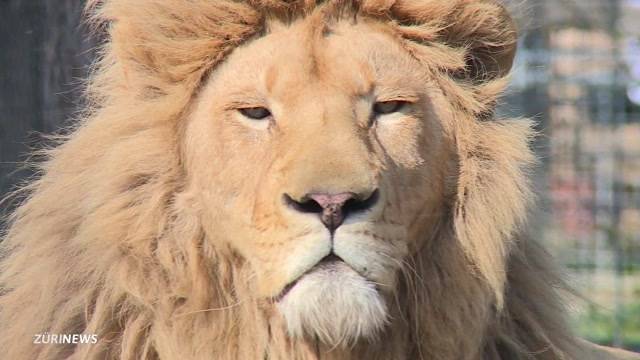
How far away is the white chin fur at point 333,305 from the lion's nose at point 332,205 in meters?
0.09

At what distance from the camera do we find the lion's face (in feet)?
7.29

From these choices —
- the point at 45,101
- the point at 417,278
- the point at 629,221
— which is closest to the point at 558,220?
the point at 629,221

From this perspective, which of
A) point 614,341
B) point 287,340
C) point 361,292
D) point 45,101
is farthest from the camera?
point 614,341

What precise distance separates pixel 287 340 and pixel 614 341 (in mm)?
4502

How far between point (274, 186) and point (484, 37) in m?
0.68

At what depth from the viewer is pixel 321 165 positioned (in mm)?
2270

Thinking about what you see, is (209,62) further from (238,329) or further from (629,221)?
(629,221)

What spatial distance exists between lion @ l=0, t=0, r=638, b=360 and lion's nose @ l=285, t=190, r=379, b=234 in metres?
0.04

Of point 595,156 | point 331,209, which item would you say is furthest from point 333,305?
point 595,156

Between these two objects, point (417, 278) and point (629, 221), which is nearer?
point (417, 278)

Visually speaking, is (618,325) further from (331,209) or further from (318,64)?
(331,209)

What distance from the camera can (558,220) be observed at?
7.59 meters

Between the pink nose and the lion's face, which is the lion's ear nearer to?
the lion's face

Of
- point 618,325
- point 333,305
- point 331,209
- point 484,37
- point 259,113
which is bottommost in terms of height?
point 618,325
